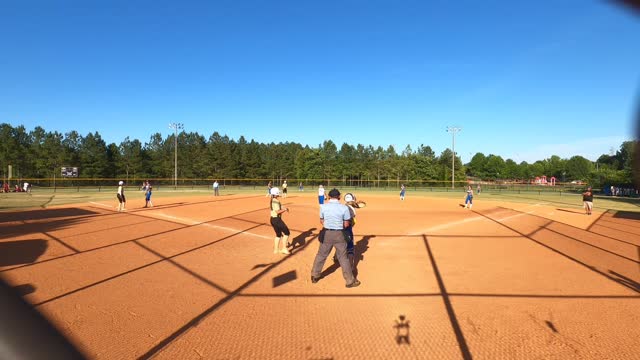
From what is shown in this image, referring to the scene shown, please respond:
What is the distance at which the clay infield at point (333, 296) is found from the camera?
16.1 ft

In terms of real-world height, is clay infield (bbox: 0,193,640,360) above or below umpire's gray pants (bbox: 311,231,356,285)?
below

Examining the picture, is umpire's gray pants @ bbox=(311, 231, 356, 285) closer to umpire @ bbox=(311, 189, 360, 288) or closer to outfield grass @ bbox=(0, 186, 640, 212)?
umpire @ bbox=(311, 189, 360, 288)

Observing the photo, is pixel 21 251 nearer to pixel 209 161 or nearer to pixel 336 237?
pixel 336 237

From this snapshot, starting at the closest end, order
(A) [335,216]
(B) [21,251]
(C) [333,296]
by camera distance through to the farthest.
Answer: (C) [333,296] → (A) [335,216] → (B) [21,251]

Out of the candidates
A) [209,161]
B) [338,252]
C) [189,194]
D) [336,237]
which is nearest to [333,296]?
Result: [338,252]

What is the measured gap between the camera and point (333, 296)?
22.0ft

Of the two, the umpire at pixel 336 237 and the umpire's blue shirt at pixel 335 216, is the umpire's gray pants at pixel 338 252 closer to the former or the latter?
the umpire at pixel 336 237

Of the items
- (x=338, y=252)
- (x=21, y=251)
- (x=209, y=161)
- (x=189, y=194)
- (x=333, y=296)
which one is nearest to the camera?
(x=333, y=296)

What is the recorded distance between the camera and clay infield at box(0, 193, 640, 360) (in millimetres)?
4895

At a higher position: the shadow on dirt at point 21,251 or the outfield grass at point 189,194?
the shadow on dirt at point 21,251

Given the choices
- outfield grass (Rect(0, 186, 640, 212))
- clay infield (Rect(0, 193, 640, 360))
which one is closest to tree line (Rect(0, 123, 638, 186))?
outfield grass (Rect(0, 186, 640, 212))

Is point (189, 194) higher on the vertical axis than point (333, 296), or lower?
lower

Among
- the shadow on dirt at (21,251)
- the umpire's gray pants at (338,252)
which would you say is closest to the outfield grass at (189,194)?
the shadow on dirt at (21,251)

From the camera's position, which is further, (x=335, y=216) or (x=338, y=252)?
(x=335, y=216)
